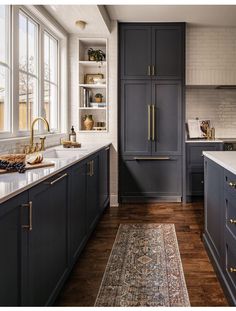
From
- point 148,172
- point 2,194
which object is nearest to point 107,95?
point 148,172

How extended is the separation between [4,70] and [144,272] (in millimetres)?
2066

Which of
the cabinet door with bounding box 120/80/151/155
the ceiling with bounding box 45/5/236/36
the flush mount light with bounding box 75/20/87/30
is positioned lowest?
the cabinet door with bounding box 120/80/151/155

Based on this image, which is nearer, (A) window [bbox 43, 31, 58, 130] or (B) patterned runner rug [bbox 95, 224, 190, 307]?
(B) patterned runner rug [bbox 95, 224, 190, 307]

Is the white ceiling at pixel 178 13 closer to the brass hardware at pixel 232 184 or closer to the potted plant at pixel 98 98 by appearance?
the potted plant at pixel 98 98

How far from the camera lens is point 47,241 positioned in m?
1.94

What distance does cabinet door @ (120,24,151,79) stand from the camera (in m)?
5.10

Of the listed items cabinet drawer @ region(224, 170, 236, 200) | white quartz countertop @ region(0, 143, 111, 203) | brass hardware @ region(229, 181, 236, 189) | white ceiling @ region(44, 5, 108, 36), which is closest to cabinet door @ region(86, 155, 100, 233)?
white quartz countertop @ region(0, 143, 111, 203)

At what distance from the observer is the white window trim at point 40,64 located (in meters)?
3.16

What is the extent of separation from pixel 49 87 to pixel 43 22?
0.81 meters

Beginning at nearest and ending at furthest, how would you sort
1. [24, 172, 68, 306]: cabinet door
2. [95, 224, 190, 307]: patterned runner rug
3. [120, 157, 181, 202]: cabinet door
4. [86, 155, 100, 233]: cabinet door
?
[24, 172, 68, 306]: cabinet door < [95, 224, 190, 307]: patterned runner rug < [86, 155, 100, 233]: cabinet door < [120, 157, 181, 202]: cabinet door

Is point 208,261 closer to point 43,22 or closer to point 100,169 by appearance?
point 100,169

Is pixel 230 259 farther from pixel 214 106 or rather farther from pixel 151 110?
pixel 214 106

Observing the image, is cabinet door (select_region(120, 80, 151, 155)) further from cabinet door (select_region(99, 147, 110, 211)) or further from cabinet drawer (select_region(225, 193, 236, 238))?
cabinet drawer (select_region(225, 193, 236, 238))

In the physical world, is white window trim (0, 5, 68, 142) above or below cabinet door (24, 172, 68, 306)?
above
